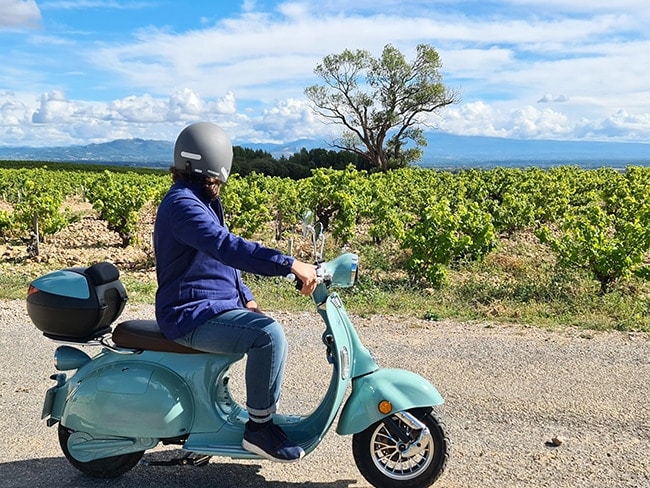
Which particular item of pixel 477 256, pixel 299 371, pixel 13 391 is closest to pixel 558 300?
pixel 477 256

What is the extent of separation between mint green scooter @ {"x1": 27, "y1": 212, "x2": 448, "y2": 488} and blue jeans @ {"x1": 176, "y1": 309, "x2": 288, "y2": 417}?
22cm

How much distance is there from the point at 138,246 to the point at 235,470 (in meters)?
12.0

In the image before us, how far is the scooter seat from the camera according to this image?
350 cm

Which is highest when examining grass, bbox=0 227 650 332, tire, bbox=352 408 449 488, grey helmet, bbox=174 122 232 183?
grey helmet, bbox=174 122 232 183

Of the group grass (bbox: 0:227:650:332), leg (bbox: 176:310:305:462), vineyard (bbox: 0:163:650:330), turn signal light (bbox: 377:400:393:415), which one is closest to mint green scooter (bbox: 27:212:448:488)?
turn signal light (bbox: 377:400:393:415)

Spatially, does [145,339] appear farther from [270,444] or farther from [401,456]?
[401,456]

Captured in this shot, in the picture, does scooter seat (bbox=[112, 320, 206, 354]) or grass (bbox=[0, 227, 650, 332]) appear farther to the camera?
grass (bbox=[0, 227, 650, 332])

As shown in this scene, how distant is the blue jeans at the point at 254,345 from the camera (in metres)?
3.27

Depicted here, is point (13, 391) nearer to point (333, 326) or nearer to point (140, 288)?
point (333, 326)

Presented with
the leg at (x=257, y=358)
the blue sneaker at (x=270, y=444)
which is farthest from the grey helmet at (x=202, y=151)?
the blue sneaker at (x=270, y=444)

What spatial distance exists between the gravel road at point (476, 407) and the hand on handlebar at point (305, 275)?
125cm

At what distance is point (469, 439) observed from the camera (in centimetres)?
427

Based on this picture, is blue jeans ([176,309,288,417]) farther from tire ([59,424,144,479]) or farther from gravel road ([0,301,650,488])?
tire ([59,424,144,479])

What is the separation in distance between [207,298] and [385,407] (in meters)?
1.03
